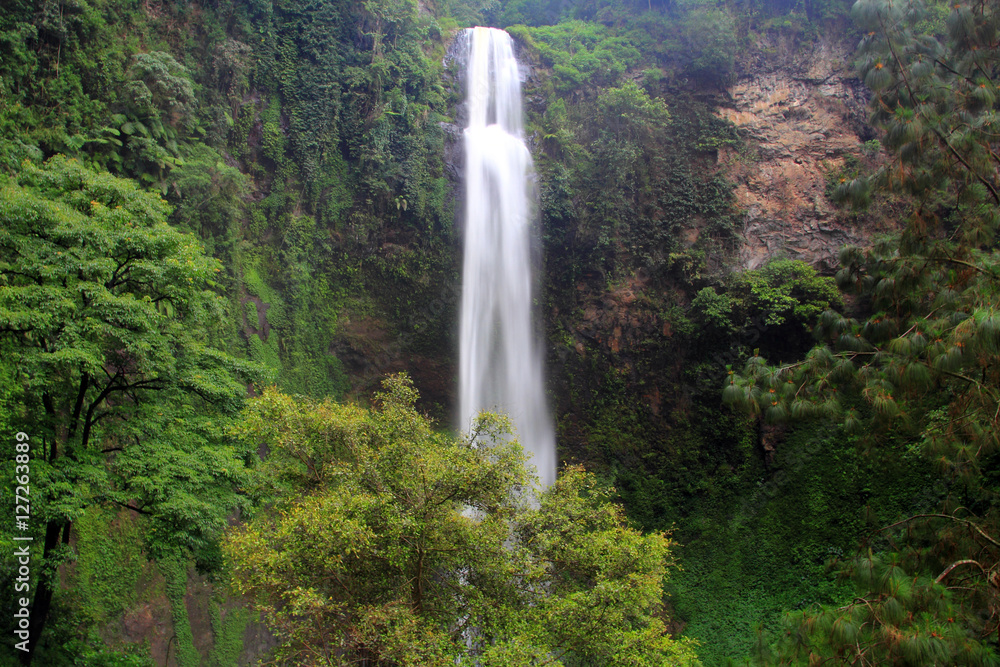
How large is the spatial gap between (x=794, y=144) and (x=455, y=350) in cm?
1273

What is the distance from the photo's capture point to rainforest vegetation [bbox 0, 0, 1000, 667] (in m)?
7.45

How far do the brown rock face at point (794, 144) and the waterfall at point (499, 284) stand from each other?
6.78 metres

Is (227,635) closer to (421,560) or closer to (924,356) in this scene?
(421,560)

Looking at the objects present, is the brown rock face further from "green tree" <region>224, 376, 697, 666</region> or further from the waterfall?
"green tree" <region>224, 376, 697, 666</region>

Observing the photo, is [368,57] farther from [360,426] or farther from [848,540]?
[848,540]

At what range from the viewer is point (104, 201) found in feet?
31.0

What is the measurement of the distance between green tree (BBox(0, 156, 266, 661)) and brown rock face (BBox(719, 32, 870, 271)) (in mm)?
15435

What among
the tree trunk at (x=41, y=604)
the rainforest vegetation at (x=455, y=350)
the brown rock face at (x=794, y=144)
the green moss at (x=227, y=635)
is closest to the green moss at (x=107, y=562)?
the rainforest vegetation at (x=455, y=350)

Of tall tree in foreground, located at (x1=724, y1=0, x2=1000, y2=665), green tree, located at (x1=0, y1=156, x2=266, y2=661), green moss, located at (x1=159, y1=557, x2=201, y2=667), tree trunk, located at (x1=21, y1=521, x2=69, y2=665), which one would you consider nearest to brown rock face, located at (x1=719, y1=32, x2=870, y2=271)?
tall tree in foreground, located at (x1=724, y1=0, x2=1000, y2=665)

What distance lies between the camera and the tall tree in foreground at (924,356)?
5652mm

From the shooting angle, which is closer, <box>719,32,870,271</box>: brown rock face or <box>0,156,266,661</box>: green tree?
<box>0,156,266,661</box>: green tree

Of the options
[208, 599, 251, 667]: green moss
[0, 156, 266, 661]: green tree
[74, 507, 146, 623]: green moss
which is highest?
[0, 156, 266, 661]: green tree

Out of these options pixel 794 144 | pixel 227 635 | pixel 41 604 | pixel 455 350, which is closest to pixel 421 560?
pixel 41 604

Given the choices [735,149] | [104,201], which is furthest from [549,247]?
[104,201]
